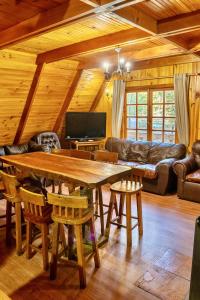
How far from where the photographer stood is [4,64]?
14.5ft

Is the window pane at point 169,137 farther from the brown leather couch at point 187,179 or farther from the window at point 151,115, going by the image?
the brown leather couch at point 187,179

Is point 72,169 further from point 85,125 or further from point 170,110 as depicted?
point 85,125

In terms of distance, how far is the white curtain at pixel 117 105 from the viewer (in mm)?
6231

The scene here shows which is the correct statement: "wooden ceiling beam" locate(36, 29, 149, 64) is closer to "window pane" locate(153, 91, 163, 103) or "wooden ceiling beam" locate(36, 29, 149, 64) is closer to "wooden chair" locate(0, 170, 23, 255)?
"wooden chair" locate(0, 170, 23, 255)

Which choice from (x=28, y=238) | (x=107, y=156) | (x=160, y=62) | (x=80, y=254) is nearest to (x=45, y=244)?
(x=28, y=238)

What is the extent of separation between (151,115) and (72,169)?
369 cm

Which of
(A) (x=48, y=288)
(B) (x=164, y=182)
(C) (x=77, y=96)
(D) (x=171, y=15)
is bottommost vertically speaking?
(A) (x=48, y=288)

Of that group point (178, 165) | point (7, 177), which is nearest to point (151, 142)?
point (178, 165)

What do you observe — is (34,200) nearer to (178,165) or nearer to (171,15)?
(171,15)

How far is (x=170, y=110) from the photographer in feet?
18.6

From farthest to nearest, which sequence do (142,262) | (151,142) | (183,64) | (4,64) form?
(151,142), (183,64), (4,64), (142,262)

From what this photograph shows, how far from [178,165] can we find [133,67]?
2.54m

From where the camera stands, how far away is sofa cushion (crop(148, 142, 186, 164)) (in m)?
5.10

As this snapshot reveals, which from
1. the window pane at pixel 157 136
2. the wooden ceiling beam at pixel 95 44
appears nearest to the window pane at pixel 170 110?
the window pane at pixel 157 136
